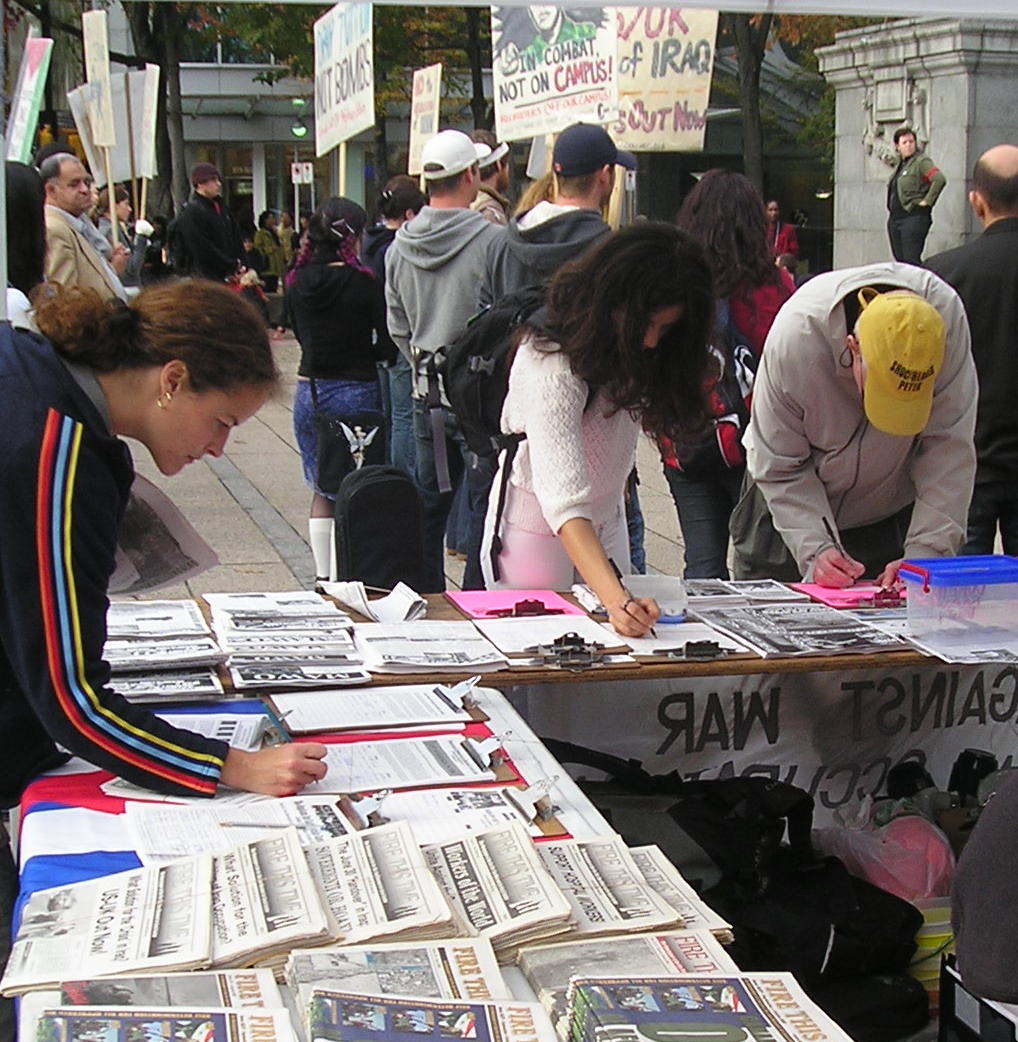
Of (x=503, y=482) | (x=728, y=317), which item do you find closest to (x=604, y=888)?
(x=503, y=482)

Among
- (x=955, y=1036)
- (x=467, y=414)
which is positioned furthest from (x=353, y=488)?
(x=955, y=1036)

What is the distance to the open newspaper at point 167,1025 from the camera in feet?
5.30

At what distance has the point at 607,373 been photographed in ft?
11.2

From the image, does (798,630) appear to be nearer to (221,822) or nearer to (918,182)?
(221,822)

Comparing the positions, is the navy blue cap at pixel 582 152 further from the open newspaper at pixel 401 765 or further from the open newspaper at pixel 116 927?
the open newspaper at pixel 116 927

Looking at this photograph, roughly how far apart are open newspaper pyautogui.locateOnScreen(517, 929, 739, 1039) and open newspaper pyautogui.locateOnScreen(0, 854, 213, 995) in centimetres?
41

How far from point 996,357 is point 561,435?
6.90 ft

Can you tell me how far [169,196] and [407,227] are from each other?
18.2m

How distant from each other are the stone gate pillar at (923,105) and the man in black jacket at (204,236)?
20.6 ft

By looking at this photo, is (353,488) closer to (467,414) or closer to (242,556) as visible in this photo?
(467,414)

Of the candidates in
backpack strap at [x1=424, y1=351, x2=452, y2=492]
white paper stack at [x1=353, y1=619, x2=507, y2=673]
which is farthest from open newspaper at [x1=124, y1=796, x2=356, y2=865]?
backpack strap at [x1=424, y1=351, x2=452, y2=492]

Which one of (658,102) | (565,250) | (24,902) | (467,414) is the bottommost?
(24,902)

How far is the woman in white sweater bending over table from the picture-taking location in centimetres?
334

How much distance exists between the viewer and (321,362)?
254 inches
